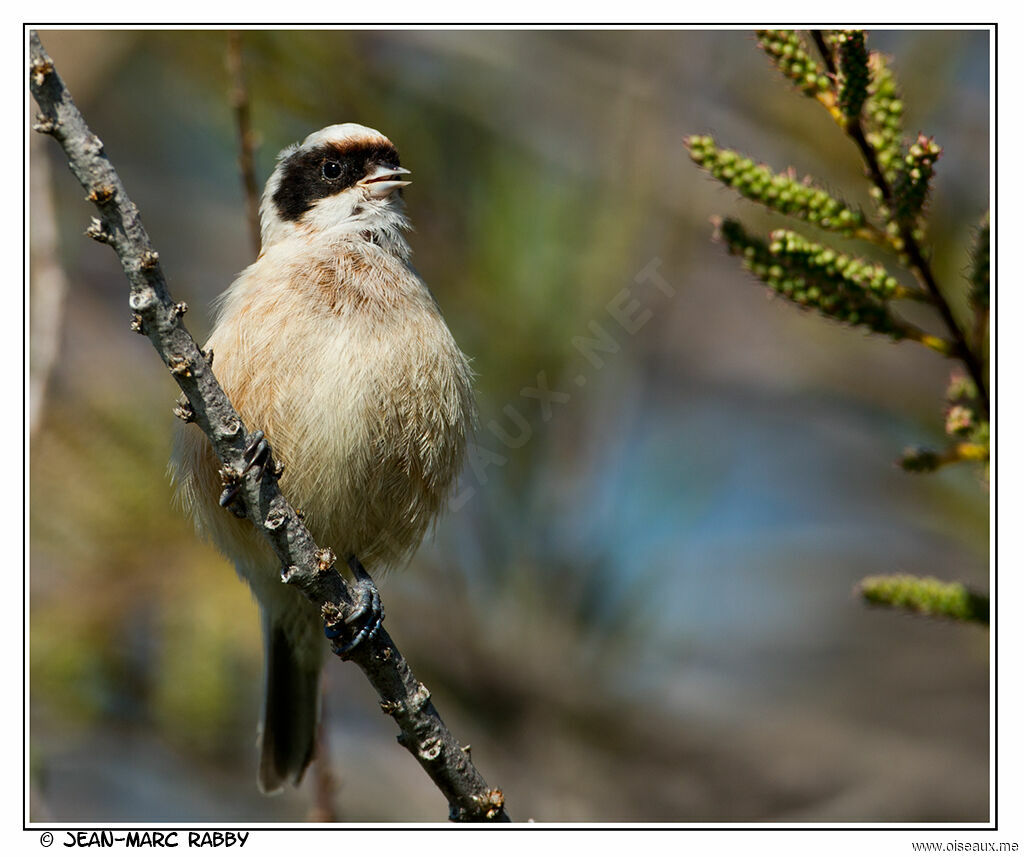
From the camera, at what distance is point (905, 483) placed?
17.6 ft

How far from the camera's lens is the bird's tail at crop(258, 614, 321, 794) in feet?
13.1

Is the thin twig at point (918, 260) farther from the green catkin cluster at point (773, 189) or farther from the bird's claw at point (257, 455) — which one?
the bird's claw at point (257, 455)

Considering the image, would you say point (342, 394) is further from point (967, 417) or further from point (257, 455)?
point (967, 417)

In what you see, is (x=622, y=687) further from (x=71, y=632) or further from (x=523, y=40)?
(x=523, y=40)

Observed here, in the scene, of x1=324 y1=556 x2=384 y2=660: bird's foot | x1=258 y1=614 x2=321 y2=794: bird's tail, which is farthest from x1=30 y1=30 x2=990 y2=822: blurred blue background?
x1=324 y1=556 x2=384 y2=660: bird's foot

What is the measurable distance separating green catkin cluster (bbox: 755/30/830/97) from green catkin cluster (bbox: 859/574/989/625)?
1.23m

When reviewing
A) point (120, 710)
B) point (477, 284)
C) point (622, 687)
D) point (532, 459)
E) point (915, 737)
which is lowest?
point (915, 737)

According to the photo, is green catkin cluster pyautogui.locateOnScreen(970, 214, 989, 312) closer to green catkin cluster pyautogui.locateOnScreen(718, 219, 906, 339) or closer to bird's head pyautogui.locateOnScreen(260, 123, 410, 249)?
green catkin cluster pyautogui.locateOnScreen(718, 219, 906, 339)

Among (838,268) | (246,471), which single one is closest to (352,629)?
(246,471)

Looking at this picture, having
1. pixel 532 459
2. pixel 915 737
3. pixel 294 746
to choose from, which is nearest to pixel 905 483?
pixel 915 737

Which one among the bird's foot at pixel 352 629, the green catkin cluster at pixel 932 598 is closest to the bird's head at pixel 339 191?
the bird's foot at pixel 352 629

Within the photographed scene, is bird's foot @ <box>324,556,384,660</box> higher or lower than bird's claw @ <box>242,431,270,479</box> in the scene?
lower

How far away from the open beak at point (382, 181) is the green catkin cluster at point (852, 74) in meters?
1.81
